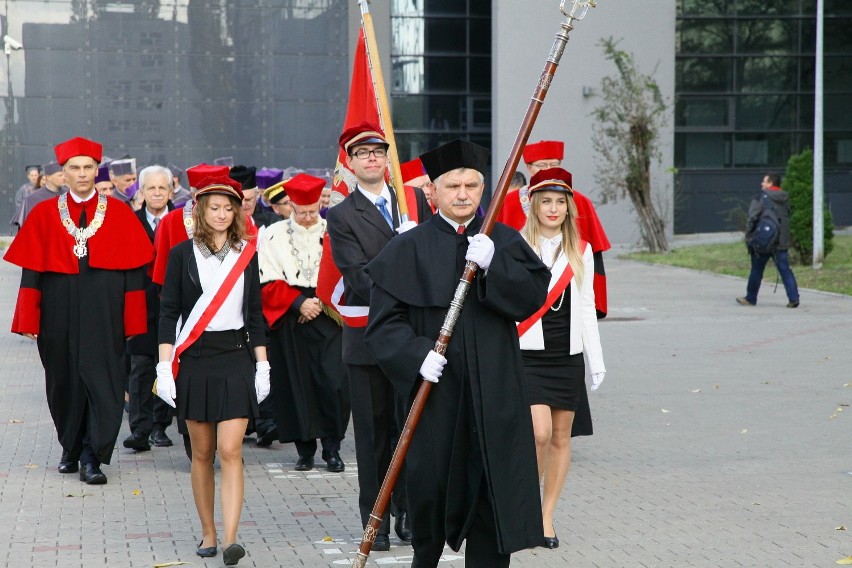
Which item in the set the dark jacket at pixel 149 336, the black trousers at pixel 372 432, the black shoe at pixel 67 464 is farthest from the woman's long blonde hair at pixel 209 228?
the dark jacket at pixel 149 336

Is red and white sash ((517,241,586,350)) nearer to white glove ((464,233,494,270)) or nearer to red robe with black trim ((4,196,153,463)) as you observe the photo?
white glove ((464,233,494,270))

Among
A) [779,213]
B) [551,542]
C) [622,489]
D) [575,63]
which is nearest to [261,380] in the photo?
[551,542]

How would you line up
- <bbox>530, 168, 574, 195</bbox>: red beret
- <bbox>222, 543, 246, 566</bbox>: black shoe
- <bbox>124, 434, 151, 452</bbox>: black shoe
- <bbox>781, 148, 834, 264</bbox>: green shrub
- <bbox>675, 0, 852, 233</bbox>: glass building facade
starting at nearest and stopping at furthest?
<bbox>222, 543, 246, 566</bbox>: black shoe → <bbox>530, 168, 574, 195</bbox>: red beret → <bbox>124, 434, 151, 452</bbox>: black shoe → <bbox>781, 148, 834, 264</bbox>: green shrub → <bbox>675, 0, 852, 233</bbox>: glass building facade

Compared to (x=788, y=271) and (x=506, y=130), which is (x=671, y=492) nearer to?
(x=788, y=271)

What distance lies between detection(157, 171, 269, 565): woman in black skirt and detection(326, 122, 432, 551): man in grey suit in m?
0.45

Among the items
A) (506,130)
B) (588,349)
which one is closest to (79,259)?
(588,349)

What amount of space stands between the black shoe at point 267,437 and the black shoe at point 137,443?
2.53ft

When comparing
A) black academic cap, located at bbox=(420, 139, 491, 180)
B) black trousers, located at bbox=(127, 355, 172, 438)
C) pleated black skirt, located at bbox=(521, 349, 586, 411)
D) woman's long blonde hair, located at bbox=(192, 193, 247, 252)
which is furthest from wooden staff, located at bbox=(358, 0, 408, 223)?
black trousers, located at bbox=(127, 355, 172, 438)

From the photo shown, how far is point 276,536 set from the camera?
21.8 ft

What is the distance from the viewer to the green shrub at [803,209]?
2452 centimetres

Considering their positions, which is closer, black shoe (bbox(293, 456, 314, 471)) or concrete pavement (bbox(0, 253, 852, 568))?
concrete pavement (bbox(0, 253, 852, 568))

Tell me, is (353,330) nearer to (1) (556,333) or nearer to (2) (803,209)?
(1) (556,333)

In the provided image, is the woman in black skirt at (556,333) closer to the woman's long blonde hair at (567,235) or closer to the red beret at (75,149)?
the woman's long blonde hair at (567,235)

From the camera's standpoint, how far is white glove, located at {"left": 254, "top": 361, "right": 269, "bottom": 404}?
6.31 m
